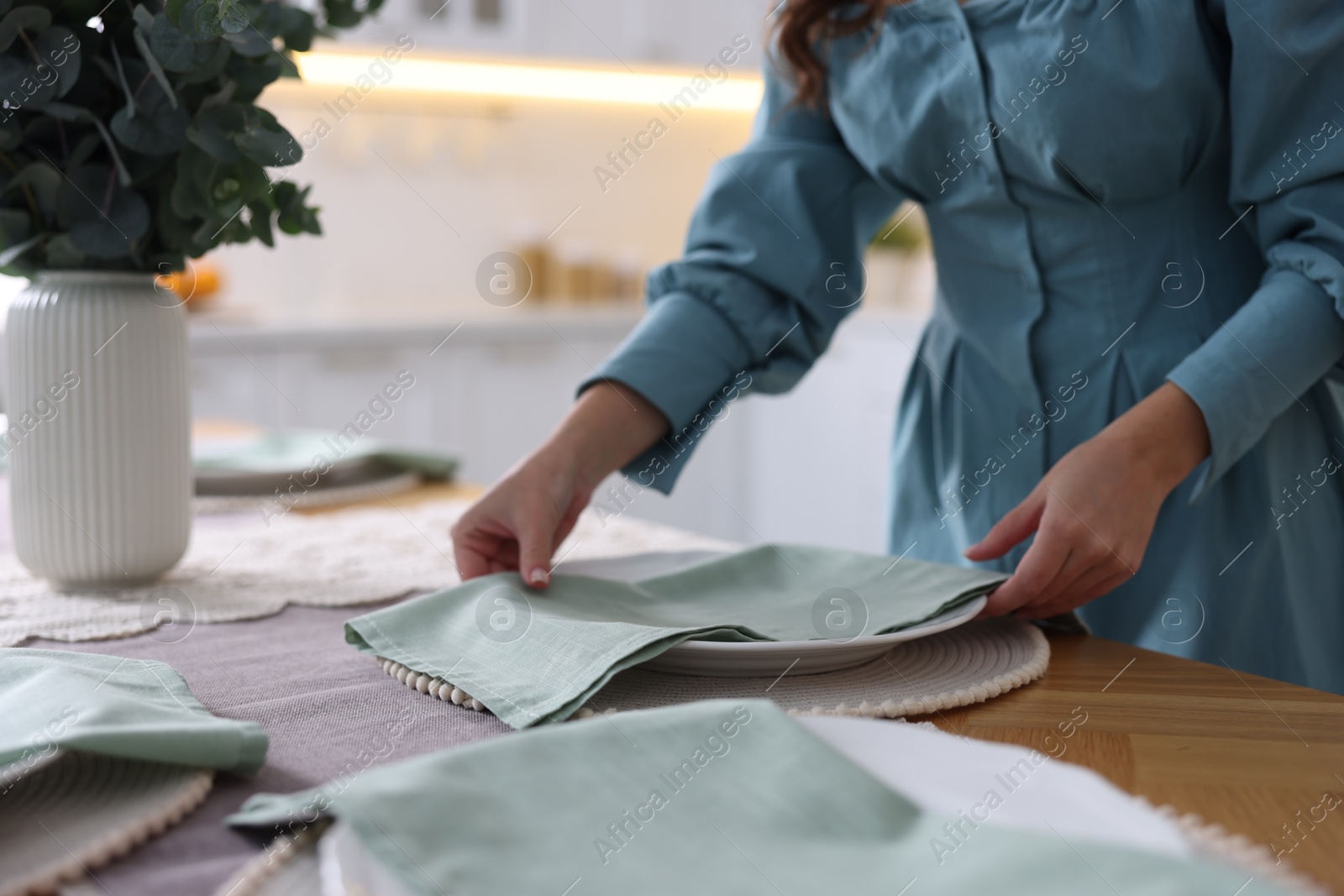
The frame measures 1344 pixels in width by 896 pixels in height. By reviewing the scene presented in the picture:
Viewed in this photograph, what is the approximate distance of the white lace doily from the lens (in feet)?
2.34

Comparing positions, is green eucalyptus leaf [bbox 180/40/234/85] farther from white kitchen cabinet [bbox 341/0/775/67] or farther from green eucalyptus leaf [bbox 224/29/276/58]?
white kitchen cabinet [bbox 341/0/775/67]

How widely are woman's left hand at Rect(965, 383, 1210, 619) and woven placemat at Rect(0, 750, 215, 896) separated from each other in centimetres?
42

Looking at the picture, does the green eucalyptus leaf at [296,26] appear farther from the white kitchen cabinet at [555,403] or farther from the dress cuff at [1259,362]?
the white kitchen cabinet at [555,403]

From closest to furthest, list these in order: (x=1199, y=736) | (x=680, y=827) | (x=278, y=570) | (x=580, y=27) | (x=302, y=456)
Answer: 1. (x=680, y=827)
2. (x=1199, y=736)
3. (x=278, y=570)
4. (x=302, y=456)
5. (x=580, y=27)

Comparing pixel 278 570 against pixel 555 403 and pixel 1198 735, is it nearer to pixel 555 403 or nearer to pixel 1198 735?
pixel 1198 735

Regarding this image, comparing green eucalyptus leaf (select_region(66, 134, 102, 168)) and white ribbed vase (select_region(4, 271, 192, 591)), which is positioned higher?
green eucalyptus leaf (select_region(66, 134, 102, 168))

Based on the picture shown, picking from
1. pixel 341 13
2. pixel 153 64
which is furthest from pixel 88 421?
pixel 341 13

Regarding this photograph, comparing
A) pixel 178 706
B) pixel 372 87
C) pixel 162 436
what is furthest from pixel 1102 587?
pixel 372 87

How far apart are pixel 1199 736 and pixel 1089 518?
0.15m

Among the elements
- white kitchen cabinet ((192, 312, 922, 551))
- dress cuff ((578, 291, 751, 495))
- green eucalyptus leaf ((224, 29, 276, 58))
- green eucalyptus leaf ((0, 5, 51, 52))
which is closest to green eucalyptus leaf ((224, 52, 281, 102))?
green eucalyptus leaf ((224, 29, 276, 58))

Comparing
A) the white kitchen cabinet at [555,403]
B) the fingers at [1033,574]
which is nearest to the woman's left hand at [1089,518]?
the fingers at [1033,574]

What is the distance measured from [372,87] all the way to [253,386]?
3.06ft

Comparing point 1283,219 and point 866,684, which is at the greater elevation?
point 1283,219

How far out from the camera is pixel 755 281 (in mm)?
903
